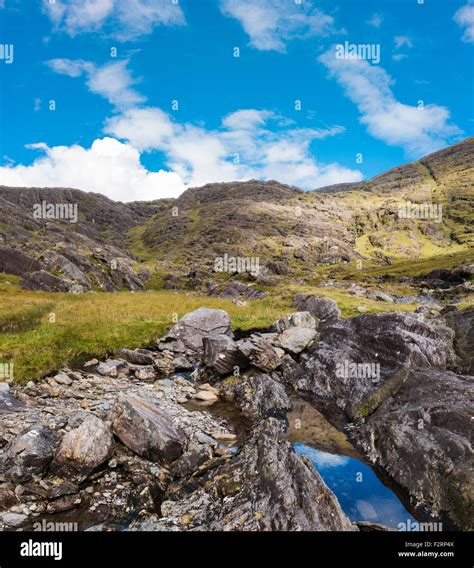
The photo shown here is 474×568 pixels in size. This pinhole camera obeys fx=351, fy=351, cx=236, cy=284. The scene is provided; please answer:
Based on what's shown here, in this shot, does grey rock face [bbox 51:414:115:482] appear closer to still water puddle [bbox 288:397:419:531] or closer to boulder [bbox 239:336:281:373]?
still water puddle [bbox 288:397:419:531]

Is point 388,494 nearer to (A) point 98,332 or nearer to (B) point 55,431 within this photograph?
(B) point 55,431

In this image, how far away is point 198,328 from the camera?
1069 inches

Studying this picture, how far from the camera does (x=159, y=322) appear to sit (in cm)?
2923

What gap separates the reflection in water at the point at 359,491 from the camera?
1025cm

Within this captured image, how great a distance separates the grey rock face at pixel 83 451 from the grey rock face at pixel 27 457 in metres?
0.34

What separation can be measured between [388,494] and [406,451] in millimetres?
1604

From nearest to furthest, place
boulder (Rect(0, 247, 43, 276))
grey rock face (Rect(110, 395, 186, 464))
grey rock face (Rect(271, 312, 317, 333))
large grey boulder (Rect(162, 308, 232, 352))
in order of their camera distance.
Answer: grey rock face (Rect(110, 395, 186, 464)) → large grey boulder (Rect(162, 308, 232, 352)) → grey rock face (Rect(271, 312, 317, 333)) → boulder (Rect(0, 247, 43, 276))

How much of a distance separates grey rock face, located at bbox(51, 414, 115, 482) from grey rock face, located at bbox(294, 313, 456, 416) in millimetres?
11360

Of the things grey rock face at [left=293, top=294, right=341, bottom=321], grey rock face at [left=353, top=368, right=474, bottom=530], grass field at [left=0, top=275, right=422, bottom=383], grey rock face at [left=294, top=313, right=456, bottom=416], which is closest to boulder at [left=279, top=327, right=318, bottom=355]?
grey rock face at [left=294, top=313, right=456, bottom=416]

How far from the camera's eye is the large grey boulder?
26.3 m

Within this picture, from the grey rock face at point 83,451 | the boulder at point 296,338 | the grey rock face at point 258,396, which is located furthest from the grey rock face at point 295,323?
the grey rock face at point 83,451

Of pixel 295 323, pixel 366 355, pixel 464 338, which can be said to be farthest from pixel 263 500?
pixel 295 323

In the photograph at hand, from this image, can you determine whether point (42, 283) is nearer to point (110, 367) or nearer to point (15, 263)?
point (15, 263)
